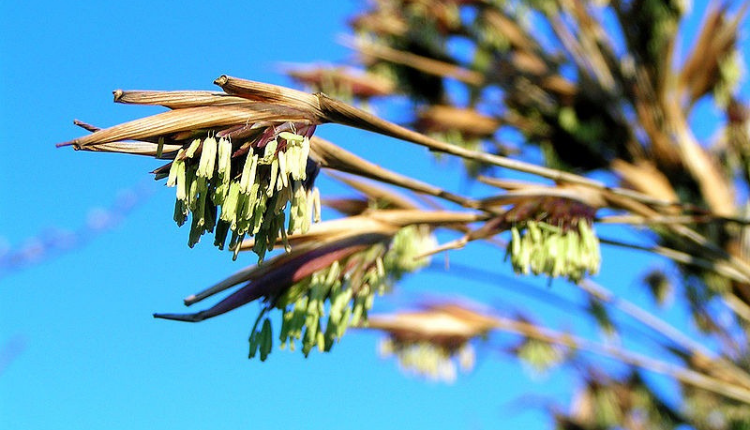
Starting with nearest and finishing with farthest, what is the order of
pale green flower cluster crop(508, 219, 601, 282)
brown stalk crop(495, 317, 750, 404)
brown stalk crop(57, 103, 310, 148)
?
1. brown stalk crop(57, 103, 310, 148)
2. pale green flower cluster crop(508, 219, 601, 282)
3. brown stalk crop(495, 317, 750, 404)

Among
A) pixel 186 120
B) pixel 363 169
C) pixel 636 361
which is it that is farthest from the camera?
pixel 636 361

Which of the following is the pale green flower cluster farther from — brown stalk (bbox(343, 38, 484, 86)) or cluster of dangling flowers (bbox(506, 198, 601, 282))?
brown stalk (bbox(343, 38, 484, 86))

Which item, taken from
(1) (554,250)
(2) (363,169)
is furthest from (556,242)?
(2) (363,169)

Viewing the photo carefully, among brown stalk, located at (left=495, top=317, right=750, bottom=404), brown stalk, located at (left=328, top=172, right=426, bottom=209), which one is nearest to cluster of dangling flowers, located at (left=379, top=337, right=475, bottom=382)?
brown stalk, located at (left=495, top=317, right=750, bottom=404)

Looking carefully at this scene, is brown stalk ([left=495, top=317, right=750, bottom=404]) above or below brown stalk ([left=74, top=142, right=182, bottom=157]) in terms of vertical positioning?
below

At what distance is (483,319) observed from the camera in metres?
4.97

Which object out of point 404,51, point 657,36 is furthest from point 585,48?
point 404,51

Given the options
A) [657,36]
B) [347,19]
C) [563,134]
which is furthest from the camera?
[347,19]

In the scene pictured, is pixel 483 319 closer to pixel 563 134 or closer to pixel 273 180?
pixel 563 134

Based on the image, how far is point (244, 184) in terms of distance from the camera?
143 cm

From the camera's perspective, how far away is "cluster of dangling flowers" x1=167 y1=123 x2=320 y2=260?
1.42 meters

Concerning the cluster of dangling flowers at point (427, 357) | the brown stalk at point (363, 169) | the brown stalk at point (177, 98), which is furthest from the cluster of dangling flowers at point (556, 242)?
the cluster of dangling flowers at point (427, 357)

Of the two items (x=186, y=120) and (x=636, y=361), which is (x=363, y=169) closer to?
(x=186, y=120)

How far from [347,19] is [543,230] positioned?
4.41m
